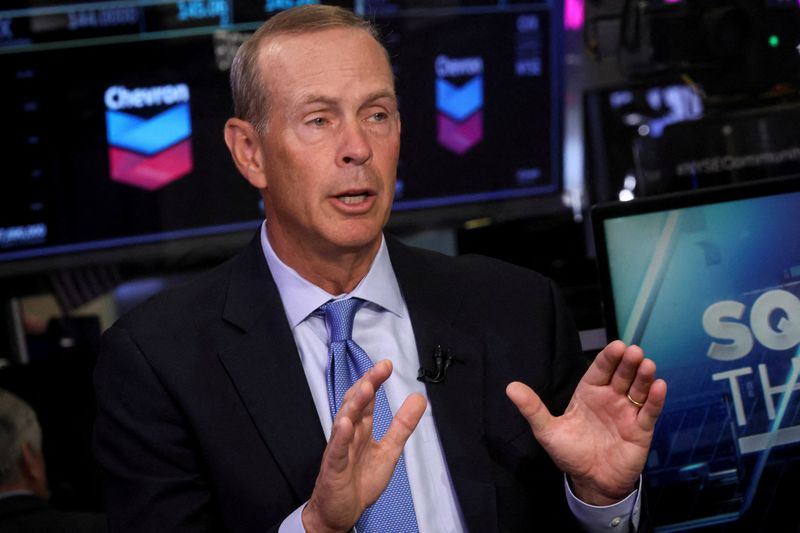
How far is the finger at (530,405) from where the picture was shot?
1757 millimetres

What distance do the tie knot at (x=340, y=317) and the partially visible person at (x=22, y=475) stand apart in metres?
0.92

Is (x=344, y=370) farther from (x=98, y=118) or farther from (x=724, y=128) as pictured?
(x=98, y=118)

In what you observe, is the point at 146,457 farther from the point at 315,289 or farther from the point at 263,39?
the point at 263,39

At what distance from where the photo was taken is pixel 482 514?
1.89m

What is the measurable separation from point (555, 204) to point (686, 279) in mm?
1962

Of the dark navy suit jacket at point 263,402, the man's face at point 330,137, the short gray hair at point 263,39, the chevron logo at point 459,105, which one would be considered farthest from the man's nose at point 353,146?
the chevron logo at point 459,105

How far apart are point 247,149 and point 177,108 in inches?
60.4

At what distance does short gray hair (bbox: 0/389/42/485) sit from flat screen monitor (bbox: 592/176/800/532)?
4.96 feet

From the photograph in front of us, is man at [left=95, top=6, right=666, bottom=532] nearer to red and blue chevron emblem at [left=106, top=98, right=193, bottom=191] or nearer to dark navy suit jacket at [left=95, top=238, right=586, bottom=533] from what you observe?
dark navy suit jacket at [left=95, top=238, right=586, bottom=533]

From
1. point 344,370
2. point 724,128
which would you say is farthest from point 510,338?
point 724,128

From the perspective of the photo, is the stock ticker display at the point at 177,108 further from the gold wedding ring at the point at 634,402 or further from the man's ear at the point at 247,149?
the gold wedding ring at the point at 634,402

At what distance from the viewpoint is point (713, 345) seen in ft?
6.82

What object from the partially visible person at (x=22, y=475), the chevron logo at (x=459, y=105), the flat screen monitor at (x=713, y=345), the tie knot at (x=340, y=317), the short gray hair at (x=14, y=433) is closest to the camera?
the tie knot at (x=340, y=317)

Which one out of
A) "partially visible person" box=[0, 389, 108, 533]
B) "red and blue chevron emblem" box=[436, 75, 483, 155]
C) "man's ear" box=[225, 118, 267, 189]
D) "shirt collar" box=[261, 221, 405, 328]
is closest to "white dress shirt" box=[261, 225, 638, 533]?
"shirt collar" box=[261, 221, 405, 328]
